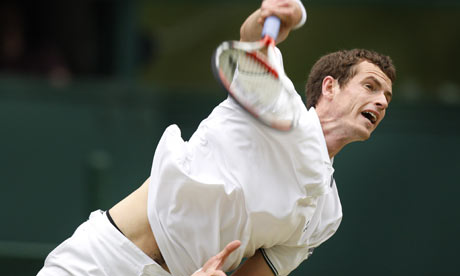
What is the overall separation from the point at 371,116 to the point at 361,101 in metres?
0.14

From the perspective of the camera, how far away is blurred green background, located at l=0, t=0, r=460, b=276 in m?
7.31

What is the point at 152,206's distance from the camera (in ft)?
11.6

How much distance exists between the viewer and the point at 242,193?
3385mm

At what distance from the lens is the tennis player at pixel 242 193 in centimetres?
338

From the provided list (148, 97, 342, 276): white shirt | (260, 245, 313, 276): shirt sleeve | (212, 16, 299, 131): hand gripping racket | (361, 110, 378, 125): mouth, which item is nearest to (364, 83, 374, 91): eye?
(361, 110, 378, 125): mouth

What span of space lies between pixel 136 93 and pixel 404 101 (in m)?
2.31

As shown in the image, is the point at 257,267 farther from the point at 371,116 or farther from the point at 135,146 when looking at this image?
the point at 135,146

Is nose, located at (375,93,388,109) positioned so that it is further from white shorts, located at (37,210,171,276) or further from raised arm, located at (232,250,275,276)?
white shorts, located at (37,210,171,276)

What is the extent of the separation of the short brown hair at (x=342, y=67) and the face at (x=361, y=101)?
0.04 m

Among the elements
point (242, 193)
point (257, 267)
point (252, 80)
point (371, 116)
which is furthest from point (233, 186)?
point (371, 116)

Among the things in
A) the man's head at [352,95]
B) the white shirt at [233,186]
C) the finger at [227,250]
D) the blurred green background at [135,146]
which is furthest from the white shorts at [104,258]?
the blurred green background at [135,146]

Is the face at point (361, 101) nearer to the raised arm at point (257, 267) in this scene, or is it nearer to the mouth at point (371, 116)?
the mouth at point (371, 116)

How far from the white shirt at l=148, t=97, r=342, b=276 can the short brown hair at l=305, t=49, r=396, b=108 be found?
34 cm

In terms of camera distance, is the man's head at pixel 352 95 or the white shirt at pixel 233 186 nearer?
the white shirt at pixel 233 186
